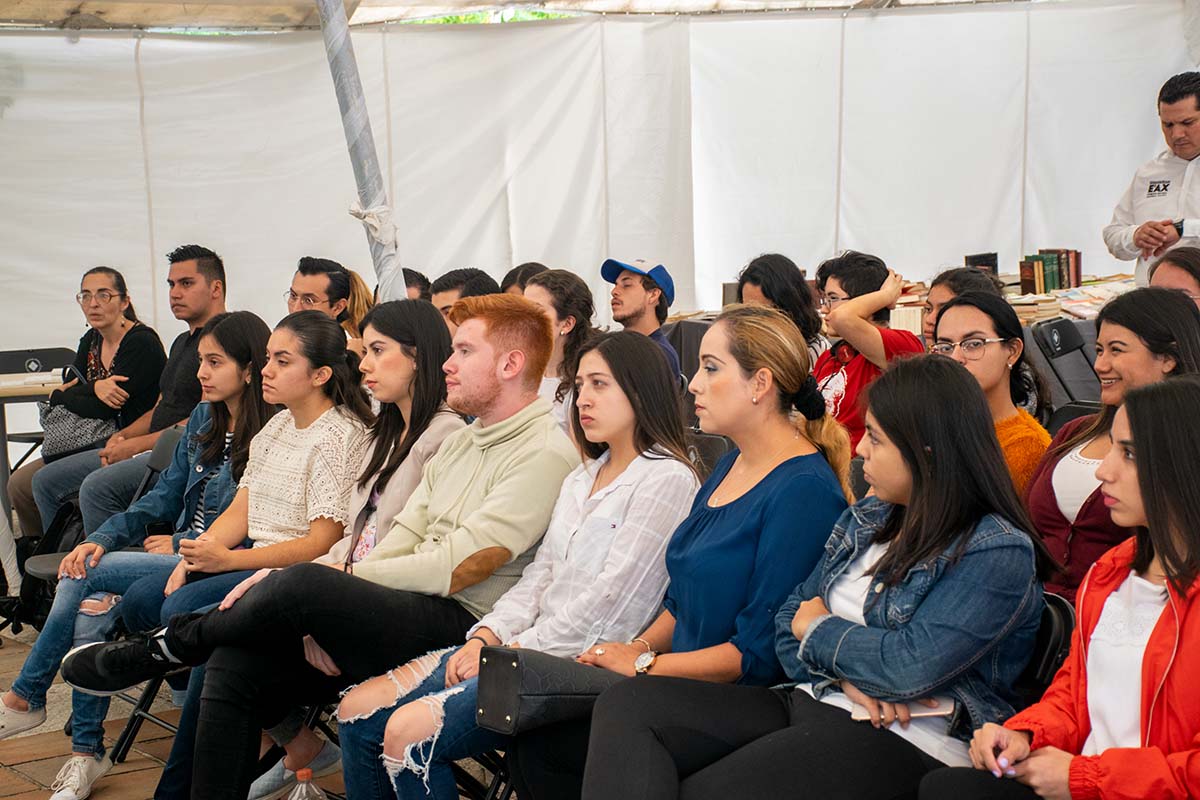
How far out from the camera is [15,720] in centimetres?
394

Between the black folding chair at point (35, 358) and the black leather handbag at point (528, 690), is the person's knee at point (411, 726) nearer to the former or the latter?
the black leather handbag at point (528, 690)

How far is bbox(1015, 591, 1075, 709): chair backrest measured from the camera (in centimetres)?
217

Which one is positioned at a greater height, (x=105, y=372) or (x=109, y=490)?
(x=105, y=372)

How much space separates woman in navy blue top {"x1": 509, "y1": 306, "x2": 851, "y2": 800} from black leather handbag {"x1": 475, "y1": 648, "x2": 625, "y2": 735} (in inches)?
3.3

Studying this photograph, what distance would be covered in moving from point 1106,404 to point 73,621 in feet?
10.2

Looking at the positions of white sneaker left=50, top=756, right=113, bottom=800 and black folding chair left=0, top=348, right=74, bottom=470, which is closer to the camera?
white sneaker left=50, top=756, right=113, bottom=800

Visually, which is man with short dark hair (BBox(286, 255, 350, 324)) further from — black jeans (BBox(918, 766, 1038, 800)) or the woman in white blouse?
black jeans (BBox(918, 766, 1038, 800))

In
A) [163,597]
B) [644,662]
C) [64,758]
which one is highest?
[644,662]

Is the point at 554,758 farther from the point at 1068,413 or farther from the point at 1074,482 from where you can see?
the point at 1068,413

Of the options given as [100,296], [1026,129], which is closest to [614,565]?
[100,296]

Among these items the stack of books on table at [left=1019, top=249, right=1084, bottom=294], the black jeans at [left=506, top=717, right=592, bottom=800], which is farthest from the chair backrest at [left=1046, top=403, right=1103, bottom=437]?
the stack of books on table at [left=1019, top=249, right=1084, bottom=294]

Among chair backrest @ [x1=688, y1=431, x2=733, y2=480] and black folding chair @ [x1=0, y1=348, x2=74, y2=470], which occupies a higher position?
black folding chair @ [x1=0, y1=348, x2=74, y2=470]

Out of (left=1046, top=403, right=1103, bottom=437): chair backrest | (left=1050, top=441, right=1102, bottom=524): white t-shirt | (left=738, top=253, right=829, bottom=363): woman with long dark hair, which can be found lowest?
(left=1050, top=441, right=1102, bottom=524): white t-shirt

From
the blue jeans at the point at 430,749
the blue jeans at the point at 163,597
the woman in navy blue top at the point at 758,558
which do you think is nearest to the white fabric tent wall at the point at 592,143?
the blue jeans at the point at 163,597
